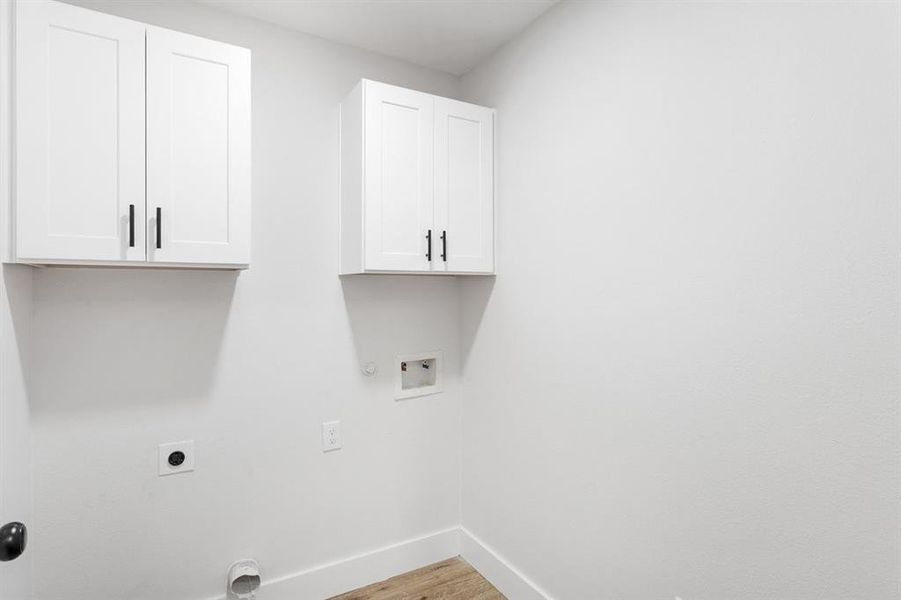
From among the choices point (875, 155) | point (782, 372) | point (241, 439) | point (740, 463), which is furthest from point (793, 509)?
point (241, 439)

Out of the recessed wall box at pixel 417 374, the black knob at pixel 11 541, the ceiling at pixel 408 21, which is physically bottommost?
the black knob at pixel 11 541

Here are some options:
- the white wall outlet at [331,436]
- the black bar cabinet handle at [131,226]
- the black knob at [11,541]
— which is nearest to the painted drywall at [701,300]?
the white wall outlet at [331,436]

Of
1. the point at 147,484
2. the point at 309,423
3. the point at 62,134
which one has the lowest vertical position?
the point at 147,484

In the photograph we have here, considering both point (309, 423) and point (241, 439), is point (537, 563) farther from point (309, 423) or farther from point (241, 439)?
point (241, 439)

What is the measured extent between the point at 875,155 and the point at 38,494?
2694 millimetres

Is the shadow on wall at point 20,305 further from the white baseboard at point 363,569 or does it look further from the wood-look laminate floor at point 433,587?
the wood-look laminate floor at point 433,587

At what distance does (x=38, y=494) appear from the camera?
1.68 m

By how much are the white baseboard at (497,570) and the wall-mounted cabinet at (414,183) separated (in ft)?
4.57

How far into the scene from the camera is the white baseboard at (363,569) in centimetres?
212

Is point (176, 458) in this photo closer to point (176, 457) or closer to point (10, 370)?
point (176, 457)

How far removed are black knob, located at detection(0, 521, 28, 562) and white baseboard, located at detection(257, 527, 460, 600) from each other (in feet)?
3.93

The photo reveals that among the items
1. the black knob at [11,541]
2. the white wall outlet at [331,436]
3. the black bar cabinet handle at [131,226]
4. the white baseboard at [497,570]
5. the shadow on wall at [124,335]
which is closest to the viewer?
the black knob at [11,541]

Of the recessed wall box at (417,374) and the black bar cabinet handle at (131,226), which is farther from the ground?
the black bar cabinet handle at (131,226)

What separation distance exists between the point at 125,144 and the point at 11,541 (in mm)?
1157
